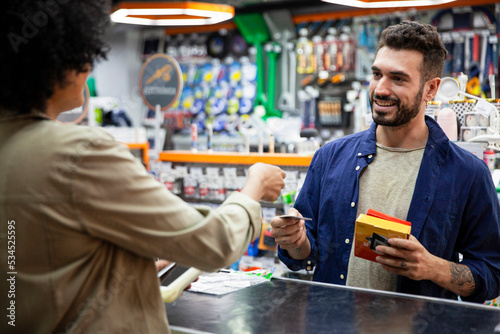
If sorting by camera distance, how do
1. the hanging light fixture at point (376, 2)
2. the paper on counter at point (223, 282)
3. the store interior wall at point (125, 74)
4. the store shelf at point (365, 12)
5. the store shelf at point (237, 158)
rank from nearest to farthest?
the paper on counter at point (223, 282)
the store shelf at point (237, 158)
the hanging light fixture at point (376, 2)
the store shelf at point (365, 12)
the store interior wall at point (125, 74)

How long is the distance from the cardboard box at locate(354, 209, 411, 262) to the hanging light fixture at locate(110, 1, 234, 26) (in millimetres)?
4726

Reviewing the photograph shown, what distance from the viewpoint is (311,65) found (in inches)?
339

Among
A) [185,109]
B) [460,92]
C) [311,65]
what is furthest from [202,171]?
[185,109]

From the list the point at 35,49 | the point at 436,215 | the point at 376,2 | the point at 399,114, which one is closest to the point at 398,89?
the point at 399,114

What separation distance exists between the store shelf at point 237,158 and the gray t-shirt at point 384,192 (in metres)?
1.82

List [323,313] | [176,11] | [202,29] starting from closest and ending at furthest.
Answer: [323,313] < [176,11] < [202,29]

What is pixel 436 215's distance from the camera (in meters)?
2.15

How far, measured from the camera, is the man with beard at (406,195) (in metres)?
2.12

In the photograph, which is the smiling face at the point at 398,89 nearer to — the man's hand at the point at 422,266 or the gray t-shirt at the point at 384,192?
the gray t-shirt at the point at 384,192

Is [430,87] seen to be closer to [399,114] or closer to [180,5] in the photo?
[399,114]

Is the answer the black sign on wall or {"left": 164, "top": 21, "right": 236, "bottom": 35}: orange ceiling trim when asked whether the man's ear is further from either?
{"left": 164, "top": 21, "right": 236, "bottom": 35}: orange ceiling trim

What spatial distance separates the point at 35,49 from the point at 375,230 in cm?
126

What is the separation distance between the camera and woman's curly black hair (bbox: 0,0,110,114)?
3.92 feet

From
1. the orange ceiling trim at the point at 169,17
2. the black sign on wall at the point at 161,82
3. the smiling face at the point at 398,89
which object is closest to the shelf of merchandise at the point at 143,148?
the black sign on wall at the point at 161,82
